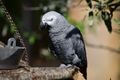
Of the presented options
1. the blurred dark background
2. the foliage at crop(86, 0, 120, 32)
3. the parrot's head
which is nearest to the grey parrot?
the parrot's head

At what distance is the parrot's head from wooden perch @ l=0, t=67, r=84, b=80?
1014mm

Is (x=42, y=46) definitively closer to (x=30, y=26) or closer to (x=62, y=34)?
(x=30, y=26)

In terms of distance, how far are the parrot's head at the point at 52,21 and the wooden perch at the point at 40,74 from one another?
101 centimetres

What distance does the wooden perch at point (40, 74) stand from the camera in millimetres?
3672

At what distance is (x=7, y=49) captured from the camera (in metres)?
3.91

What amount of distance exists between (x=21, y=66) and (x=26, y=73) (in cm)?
30

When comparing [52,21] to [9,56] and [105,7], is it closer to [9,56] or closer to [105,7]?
[105,7]

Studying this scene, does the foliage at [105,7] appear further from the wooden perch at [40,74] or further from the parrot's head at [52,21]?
the wooden perch at [40,74]

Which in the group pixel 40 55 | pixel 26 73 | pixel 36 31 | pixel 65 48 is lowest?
pixel 40 55

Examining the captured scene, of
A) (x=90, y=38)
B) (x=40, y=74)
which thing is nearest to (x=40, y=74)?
(x=40, y=74)

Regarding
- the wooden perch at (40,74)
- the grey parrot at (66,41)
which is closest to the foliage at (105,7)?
the grey parrot at (66,41)

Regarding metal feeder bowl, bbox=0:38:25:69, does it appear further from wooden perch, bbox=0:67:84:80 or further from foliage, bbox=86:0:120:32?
foliage, bbox=86:0:120:32

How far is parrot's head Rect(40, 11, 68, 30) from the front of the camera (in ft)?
15.9

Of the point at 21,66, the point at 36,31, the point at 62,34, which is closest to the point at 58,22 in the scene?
the point at 62,34
